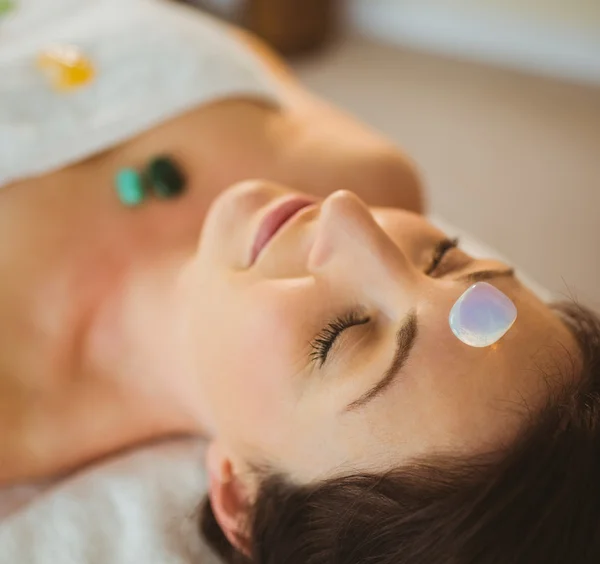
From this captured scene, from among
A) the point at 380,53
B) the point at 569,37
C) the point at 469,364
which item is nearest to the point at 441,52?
the point at 380,53

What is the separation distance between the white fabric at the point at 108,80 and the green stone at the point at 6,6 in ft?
0.06

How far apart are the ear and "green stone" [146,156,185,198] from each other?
0.42 meters

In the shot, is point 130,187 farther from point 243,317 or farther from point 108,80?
point 243,317

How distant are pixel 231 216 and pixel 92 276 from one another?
0.96ft

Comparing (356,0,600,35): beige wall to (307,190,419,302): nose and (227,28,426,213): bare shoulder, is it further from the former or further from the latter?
(307,190,419,302): nose

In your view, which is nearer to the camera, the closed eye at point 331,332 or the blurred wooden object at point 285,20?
the closed eye at point 331,332

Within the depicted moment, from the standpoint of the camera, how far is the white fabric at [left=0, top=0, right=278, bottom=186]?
41.6 inches

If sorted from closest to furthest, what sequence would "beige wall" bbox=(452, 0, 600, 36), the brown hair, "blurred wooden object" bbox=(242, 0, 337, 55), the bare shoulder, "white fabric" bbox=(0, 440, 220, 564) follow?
the brown hair, "white fabric" bbox=(0, 440, 220, 564), the bare shoulder, "beige wall" bbox=(452, 0, 600, 36), "blurred wooden object" bbox=(242, 0, 337, 55)

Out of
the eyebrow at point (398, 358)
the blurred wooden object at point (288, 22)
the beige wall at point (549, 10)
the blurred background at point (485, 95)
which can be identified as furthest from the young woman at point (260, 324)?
the beige wall at point (549, 10)

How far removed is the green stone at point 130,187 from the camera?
41.9 inches

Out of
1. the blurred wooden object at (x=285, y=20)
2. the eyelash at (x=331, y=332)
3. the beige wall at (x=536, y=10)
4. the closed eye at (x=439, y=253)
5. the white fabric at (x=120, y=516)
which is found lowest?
the white fabric at (x=120, y=516)

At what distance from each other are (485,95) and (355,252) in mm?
1895

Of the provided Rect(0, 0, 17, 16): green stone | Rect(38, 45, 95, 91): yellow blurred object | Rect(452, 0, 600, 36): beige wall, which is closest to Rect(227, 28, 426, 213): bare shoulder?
Rect(38, 45, 95, 91): yellow blurred object

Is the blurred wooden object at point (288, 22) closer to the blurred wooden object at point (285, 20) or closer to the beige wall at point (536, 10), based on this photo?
the blurred wooden object at point (285, 20)
